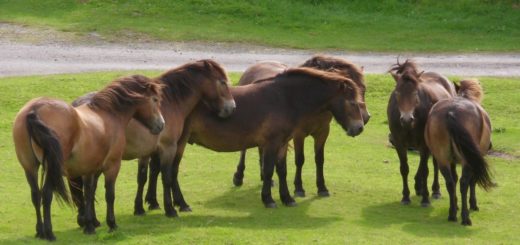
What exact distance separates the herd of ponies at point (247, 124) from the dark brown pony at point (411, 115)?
15 millimetres

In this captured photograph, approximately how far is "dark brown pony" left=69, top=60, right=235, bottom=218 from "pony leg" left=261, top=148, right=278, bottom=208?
0.83 metres

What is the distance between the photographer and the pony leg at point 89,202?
37.3 ft

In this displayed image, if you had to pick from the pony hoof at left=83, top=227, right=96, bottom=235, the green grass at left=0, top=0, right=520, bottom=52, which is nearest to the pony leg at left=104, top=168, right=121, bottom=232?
the pony hoof at left=83, top=227, right=96, bottom=235

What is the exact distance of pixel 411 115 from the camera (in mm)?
13758

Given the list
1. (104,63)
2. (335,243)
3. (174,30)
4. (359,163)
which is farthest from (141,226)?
(174,30)

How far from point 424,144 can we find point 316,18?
17024 mm

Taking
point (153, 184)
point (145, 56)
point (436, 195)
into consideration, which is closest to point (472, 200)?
point (436, 195)

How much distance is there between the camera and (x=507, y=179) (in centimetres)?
1560

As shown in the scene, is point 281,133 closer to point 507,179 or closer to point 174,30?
point 507,179

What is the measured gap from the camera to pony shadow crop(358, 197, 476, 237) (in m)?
12.2

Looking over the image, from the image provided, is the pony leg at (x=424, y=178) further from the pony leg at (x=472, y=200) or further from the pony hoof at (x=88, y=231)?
the pony hoof at (x=88, y=231)

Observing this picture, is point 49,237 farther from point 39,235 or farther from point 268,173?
point 268,173

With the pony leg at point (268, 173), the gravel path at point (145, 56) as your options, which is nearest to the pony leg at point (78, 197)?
the pony leg at point (268, 173)

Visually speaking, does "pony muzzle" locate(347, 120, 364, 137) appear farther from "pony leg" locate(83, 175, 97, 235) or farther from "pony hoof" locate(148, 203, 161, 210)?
"pony leg" locate(83, 175, 97, 235)
